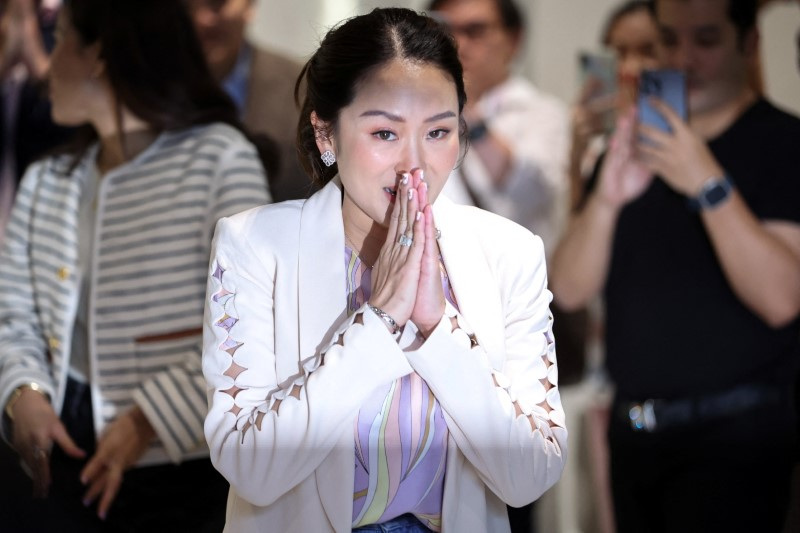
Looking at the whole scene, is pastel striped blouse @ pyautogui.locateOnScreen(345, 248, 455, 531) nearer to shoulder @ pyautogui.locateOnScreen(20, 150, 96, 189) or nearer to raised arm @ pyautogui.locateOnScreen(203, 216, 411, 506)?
raised arm @ pyautogui.locateOnScreen(203, 216, 411, 506)

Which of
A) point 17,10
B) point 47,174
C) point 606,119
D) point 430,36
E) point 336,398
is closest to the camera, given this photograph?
point 336,398

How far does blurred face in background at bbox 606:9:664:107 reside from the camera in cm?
272

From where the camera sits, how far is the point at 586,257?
2775 mm

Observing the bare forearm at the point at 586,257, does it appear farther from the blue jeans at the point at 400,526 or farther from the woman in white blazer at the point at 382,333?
the blue jeans at the point at 400,526

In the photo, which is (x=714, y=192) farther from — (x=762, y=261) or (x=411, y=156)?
(x=411, y=156)

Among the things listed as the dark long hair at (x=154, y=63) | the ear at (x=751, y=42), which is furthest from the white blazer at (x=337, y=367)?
the ear at (x=751, y=42)

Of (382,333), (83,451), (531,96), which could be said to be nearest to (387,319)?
(382,333)

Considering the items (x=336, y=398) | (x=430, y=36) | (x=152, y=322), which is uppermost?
(x=430, y=36)

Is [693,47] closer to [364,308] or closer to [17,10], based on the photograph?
[364,308]

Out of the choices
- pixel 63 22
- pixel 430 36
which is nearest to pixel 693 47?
pixel 430 36

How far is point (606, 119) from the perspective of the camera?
2766 mm

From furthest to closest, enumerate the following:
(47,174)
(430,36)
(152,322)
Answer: (47,174) → (152,322) → (430,36)

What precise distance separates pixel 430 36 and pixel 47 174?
1.41m

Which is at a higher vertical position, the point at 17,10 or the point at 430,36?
the point at 430,36
